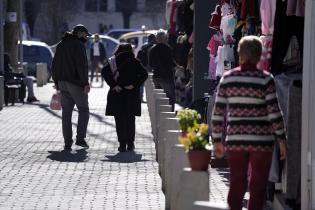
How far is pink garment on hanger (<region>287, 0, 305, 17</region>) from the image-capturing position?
10109mm

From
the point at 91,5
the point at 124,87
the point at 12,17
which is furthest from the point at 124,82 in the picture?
the point at 91,5

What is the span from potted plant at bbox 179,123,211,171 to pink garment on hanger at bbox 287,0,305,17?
218 cm

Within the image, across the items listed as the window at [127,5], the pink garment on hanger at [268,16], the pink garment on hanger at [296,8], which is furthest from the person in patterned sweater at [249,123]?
the window at [127,5]

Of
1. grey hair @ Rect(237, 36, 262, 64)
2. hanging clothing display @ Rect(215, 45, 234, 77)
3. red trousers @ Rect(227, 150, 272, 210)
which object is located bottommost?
red trousers @ Rect(227, 150, 272, 210)

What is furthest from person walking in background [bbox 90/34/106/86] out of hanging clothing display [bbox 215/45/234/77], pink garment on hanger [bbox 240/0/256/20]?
pink garment on hanger [bbox 240/0/256/20]

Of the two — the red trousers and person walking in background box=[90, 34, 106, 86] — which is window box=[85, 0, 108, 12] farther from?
the red trousers

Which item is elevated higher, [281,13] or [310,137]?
[281,13]

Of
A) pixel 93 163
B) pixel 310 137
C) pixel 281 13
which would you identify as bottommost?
pixel 93 163

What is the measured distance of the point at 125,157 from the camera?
593 inches

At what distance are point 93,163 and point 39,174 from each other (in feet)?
4.53

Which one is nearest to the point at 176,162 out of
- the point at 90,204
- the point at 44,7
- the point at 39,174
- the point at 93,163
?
the point at 90,204

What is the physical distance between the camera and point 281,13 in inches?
413

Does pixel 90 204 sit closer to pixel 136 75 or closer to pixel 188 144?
pixel 188 144

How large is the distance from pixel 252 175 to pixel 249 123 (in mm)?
415
